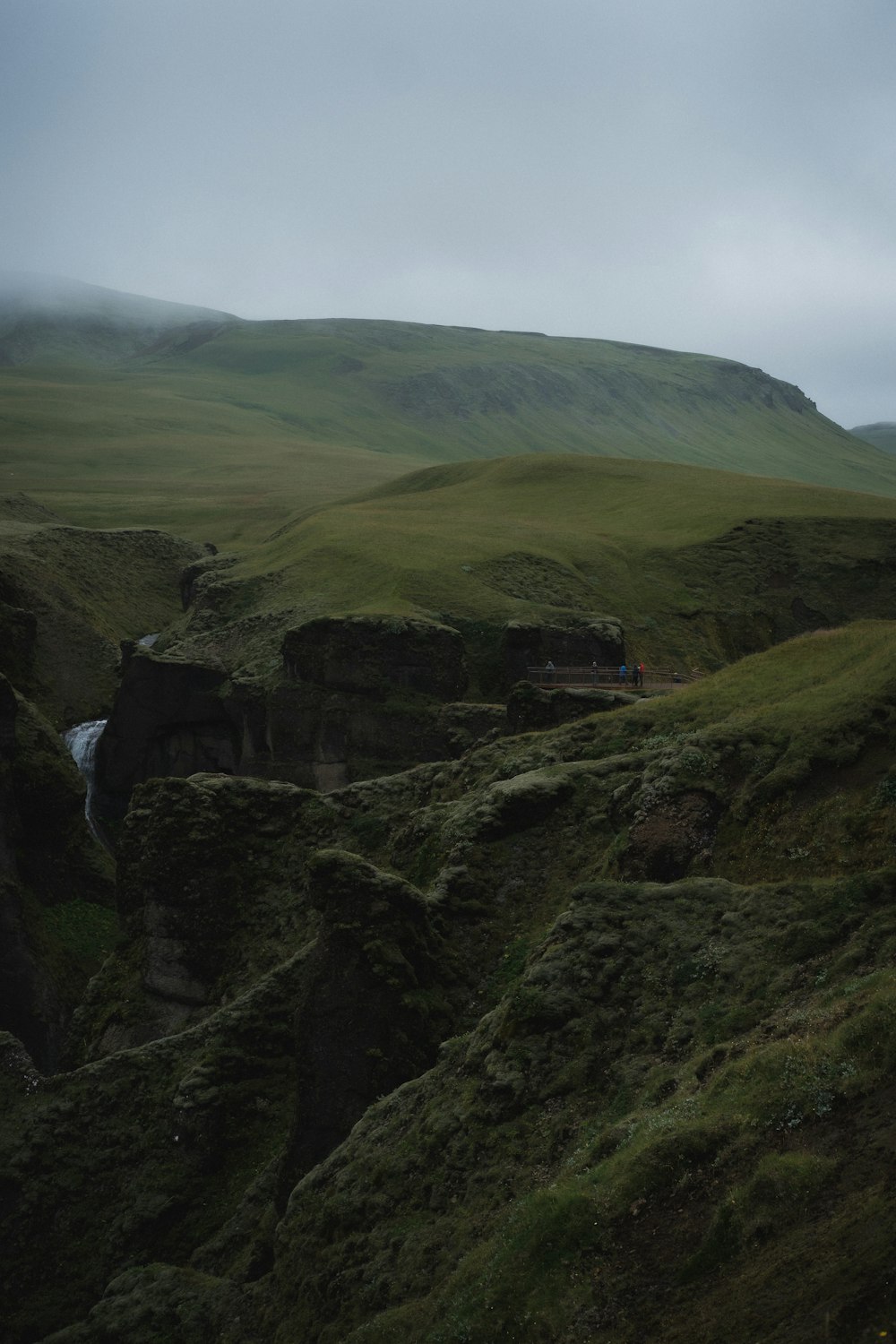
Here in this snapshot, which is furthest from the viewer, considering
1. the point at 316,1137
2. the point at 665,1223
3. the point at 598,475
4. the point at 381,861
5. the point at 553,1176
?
the point at 598,475

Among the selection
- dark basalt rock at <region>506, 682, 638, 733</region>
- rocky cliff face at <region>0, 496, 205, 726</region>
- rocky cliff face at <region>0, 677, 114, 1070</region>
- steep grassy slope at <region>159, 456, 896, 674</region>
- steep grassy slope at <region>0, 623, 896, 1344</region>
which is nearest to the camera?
steep grassy slope at <region>0, 623, 896, 1344</region>

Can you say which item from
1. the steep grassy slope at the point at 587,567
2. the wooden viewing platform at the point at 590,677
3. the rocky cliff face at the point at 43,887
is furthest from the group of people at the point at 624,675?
the rocky cliff face at the point at 43,887

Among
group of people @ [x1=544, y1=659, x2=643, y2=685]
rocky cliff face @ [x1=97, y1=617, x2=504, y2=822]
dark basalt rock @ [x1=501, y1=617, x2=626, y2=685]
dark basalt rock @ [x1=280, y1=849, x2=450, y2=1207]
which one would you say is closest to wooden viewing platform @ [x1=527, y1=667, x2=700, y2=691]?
group of people @ [x1=544, y1=659, x2=643, y2=685]

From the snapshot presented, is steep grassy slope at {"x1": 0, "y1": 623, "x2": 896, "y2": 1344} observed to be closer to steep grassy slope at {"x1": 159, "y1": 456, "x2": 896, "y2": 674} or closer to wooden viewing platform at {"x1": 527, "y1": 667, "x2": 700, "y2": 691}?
wooden viewing platform at {"x1": 527, "y1": 667, "x2": 700, "y2": 691}

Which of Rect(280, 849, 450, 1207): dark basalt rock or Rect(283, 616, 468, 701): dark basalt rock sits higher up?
Rect(283, 616, 468, 701): dark basalt rock

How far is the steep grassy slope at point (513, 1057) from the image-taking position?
41.8 feet

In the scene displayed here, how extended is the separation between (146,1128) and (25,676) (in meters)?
48.5

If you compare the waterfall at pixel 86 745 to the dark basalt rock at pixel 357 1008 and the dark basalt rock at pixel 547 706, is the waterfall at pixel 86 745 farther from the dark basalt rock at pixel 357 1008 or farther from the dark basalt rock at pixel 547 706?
the dark basalt rock at pixel 357 1008

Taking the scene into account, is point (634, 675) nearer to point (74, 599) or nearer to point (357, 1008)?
point (357, 1008)

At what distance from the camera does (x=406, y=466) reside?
196 metres

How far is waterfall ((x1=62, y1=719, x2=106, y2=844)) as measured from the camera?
Answer: 65.4 m

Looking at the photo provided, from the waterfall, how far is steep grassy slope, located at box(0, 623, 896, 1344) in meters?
35.1

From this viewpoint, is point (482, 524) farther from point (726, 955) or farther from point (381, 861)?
point (726, 955)

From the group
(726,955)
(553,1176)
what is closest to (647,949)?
(726,955)
